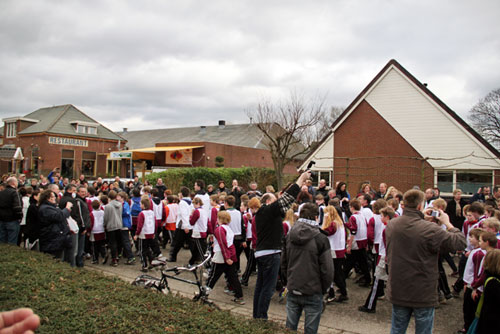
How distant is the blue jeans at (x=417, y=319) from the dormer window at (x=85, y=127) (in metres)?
44.1

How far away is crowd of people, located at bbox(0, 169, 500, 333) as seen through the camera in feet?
12.8

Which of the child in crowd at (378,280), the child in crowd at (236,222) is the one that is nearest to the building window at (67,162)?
the child in crowd at (236,222)

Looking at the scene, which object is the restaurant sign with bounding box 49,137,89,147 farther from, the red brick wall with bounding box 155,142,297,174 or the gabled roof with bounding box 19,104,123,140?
the red brick wall with bounding box 155,142,297,174

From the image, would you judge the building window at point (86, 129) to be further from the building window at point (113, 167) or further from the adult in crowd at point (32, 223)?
the adult in crowd at point (32, 223)

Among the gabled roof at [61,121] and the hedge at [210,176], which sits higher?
the gabled roof at [61,121]

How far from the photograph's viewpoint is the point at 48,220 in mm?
7133

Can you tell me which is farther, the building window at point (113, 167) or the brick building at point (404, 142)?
the building window at point (113, 167)

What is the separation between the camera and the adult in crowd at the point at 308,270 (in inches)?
167

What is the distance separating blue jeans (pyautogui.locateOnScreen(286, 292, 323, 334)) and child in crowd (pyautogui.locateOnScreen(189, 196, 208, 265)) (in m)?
4.88

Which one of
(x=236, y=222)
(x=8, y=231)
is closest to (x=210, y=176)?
(x=8, y=231)

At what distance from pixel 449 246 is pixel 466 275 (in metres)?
1.90

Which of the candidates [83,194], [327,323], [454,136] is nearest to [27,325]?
[327,323]

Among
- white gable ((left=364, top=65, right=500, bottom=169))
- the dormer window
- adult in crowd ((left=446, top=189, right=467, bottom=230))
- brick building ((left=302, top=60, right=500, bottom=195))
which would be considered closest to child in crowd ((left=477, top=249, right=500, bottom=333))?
adult in crowd ((left=446, top=189, right=467, bottom=230))

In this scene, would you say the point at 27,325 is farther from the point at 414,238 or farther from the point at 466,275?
the point at 466,275
